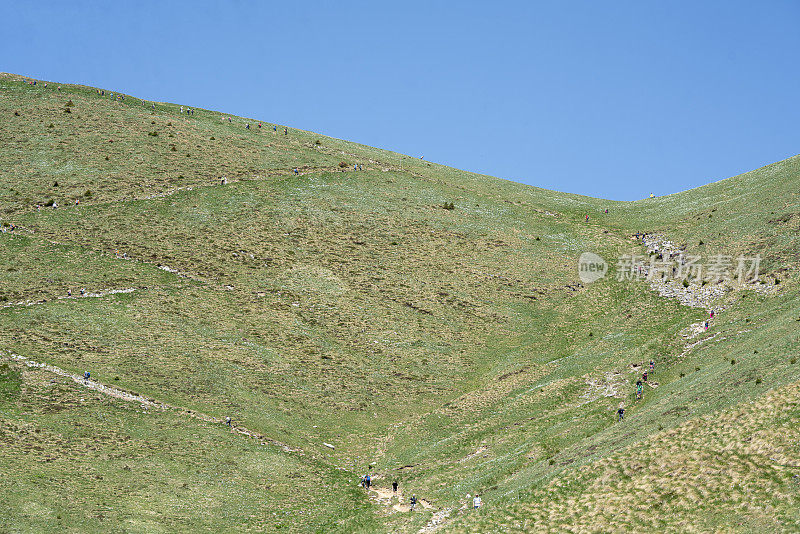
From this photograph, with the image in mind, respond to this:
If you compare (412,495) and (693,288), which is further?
(693,288)

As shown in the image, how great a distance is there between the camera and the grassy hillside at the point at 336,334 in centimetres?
4809

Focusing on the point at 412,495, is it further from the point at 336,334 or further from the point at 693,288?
the point at 693,288

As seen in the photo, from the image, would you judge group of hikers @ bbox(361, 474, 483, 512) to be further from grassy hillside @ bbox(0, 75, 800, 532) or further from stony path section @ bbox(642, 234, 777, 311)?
stony path section @ bbox(642, 234, 777, 311)

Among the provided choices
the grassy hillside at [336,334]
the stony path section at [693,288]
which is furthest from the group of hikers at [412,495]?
the stony path section at [693,288]

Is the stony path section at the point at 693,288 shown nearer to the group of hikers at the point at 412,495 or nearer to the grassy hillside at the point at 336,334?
the grassy hillside at the point at 336,334

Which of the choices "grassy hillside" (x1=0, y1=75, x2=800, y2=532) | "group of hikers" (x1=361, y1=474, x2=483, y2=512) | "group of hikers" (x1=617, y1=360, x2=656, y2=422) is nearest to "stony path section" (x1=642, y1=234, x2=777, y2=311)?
"grassy hillside" (x1=0, y1=75, x2=800, y2=532)

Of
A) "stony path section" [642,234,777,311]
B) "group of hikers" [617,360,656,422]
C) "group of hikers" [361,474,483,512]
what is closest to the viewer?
"group of hikers" [361,474,483,512]

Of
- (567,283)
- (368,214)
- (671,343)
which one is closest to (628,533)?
(671,343)

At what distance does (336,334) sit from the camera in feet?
255

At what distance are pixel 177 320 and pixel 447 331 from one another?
2996 cm

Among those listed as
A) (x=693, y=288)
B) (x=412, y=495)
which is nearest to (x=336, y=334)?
(x=412, y=495)

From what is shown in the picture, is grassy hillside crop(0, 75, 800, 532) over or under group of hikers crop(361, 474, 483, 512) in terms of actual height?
over

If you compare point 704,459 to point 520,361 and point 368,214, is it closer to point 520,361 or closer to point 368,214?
point 520,361

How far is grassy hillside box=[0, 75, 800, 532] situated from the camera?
48094 mm
